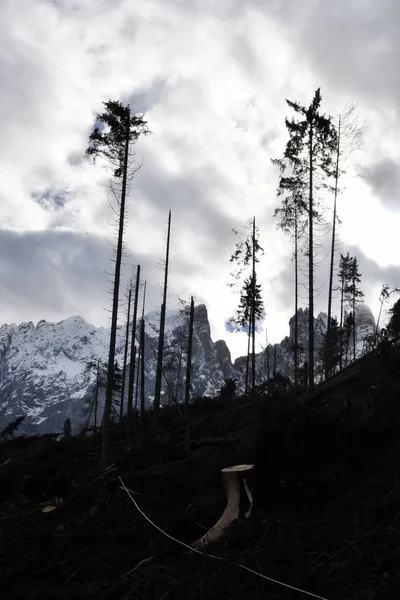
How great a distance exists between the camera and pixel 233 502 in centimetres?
711

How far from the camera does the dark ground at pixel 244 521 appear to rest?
203 inches

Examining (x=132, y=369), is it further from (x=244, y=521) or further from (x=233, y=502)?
(x=244, y=521)

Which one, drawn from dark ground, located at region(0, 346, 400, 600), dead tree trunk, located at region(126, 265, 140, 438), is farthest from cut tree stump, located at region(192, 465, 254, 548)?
dead tree trunk, located at region(126, 265, 140, 438)

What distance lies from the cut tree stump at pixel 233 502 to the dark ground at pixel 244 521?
0.58 feet

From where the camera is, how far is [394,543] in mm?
5207

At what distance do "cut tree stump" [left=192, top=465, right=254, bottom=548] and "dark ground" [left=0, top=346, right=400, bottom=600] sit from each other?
0.18 meters

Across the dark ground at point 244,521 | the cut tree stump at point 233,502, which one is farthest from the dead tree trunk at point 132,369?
the cut tree stump at point 233,502

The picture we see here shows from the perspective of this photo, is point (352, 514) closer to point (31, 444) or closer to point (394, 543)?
point (394, 543)

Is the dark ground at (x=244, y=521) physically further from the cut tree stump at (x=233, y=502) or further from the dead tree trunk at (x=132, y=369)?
the dead tree trunk at (x=132, y=369)

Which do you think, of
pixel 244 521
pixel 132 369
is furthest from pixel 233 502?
pixel 132 369

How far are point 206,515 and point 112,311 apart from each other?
1053 cm

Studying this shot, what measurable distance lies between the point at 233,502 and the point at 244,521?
1.78 ft

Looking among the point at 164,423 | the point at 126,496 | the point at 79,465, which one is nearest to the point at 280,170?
the point at 164,423

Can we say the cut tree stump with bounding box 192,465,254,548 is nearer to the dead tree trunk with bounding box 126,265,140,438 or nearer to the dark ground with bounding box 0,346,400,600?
the dark ground with bounding box 0,346,400,600
